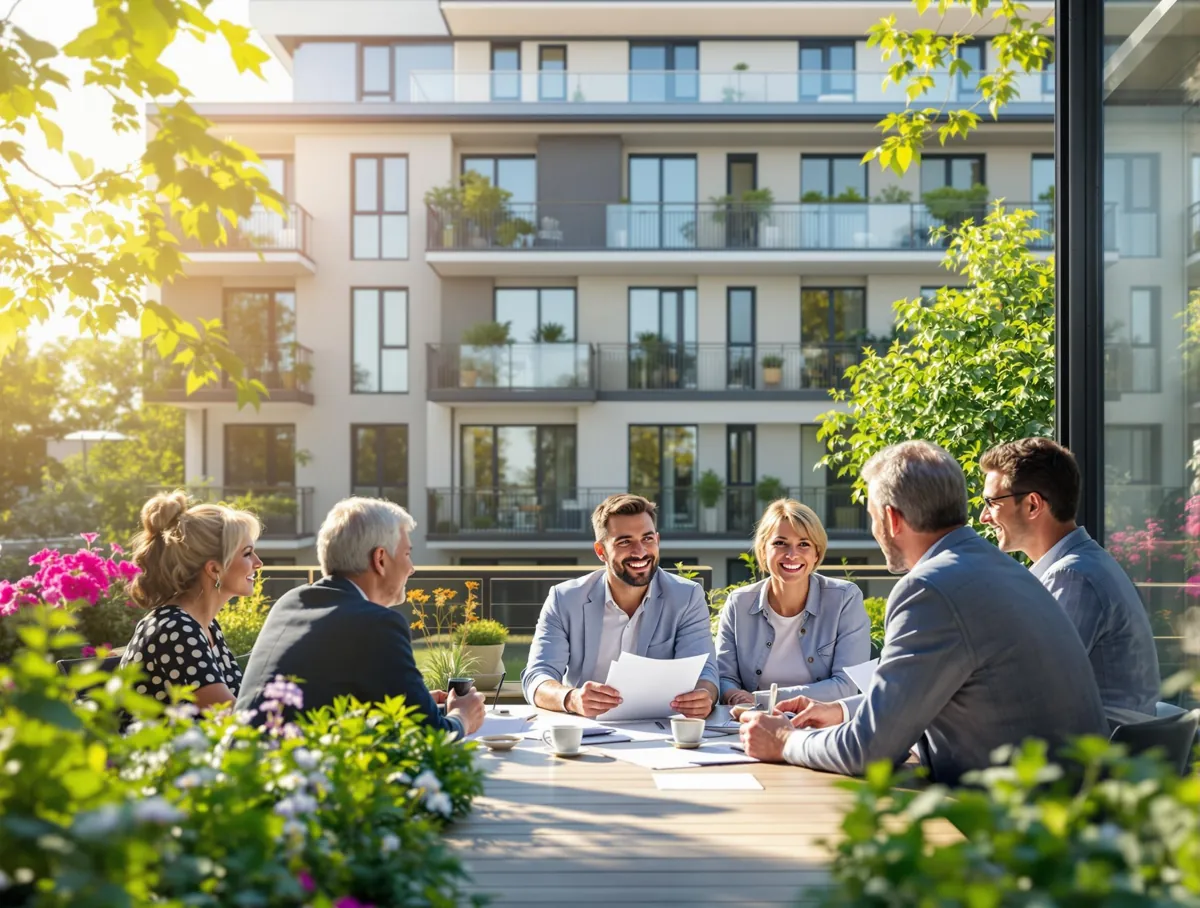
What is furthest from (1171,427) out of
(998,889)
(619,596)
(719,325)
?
(719,325)

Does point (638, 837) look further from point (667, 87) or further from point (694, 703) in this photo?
point (667, 87)

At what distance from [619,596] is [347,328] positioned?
15926mm

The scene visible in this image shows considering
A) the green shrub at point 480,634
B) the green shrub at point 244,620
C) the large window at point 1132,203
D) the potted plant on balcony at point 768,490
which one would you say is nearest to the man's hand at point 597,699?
the large window at point 1132,203

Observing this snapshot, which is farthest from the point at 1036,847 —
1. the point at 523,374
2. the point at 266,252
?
the point at 266,252

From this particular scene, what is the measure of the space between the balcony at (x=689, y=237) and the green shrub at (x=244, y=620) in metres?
9.59

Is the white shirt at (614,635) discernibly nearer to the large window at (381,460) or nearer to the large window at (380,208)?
the large window at (381,460)

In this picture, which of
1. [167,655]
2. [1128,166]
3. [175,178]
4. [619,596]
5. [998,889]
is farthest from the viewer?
[619,596]

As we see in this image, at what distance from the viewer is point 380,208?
63.3ft

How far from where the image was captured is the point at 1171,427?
355 centimetres

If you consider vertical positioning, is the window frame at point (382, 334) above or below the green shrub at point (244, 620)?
above

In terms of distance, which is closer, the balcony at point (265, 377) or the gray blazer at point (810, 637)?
the gray blazer at point (810, 637)

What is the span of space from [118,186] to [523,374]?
616 inches

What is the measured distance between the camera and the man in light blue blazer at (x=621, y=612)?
13.2 feet

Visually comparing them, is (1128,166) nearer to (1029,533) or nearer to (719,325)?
(1029,533)
